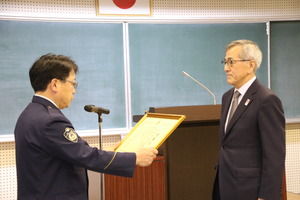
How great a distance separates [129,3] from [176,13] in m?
0.64

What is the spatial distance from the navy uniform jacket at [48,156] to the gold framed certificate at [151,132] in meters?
0.35

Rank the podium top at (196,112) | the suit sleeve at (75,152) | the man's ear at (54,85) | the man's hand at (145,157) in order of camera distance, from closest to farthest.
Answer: the suit sleeve at (75,152) < the man's ear at (54,85) < the man's hand at (145,157) < the podium top at (196,112)

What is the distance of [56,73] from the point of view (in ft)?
6.75

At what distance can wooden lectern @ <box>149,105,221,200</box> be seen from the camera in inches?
119

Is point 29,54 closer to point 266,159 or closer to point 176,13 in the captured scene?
point 176,13

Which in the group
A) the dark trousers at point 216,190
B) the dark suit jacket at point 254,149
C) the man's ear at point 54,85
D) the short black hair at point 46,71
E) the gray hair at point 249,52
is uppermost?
→ the gray hair at point 249,52

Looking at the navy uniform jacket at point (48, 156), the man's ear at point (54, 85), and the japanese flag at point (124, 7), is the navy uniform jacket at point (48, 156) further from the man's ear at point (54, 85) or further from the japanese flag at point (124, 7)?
the japanese flag at point (124, 7)

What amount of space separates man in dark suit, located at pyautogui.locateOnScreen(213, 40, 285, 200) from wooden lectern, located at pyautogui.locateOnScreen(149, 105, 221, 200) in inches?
19.4

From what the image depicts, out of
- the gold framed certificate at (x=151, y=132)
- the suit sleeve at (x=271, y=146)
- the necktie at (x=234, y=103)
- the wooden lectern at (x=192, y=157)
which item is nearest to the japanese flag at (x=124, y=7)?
the wooden lectern at (x=192, y=157)

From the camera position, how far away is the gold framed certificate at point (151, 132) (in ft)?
7.34

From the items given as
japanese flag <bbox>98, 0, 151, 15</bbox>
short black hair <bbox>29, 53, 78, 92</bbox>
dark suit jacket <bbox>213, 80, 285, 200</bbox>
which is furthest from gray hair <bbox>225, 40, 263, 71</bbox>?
japanese flag <bbox>98, 0, 151, 15</bbox>

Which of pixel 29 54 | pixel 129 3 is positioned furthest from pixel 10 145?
pixel 129 3

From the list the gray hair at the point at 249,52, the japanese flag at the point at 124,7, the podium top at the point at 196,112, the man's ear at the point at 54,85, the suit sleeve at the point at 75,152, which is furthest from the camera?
the japanese flag at the point at 124,7

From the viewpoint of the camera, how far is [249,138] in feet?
7.72
